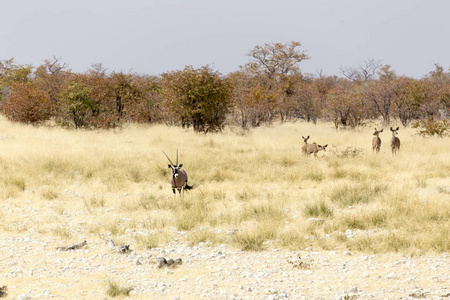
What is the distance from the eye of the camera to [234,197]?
8.79 metres

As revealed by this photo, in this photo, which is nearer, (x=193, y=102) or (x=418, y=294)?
(x=418, y=294)

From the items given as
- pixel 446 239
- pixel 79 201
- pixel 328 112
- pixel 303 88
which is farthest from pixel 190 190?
pixel 303 88

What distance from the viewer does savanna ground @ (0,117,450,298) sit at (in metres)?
6.09

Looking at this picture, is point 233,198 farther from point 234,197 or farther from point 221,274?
point 221,274

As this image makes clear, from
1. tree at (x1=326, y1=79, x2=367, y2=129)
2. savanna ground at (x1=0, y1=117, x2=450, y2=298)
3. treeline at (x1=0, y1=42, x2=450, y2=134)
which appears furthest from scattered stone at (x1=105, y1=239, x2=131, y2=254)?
tree at (x1=326, y1=79, x2=367, y2=129)

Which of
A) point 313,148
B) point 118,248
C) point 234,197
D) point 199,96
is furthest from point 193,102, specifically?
point 118,248

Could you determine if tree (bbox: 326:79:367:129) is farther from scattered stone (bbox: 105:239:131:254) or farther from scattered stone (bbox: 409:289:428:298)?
scattered stone (bbox: 409:289:428:298)

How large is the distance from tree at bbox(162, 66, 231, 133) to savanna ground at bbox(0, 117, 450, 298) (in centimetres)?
554

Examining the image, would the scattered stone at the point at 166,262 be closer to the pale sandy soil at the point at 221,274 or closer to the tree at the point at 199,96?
the pale sandy soil at the point at 221,274

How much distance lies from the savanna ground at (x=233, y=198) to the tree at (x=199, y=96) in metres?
5.54

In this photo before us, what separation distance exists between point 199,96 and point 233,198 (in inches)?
484

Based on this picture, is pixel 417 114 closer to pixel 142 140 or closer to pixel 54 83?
pixel 142 140

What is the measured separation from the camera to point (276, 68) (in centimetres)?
3438

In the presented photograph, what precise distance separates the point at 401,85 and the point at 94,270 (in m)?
24.7
